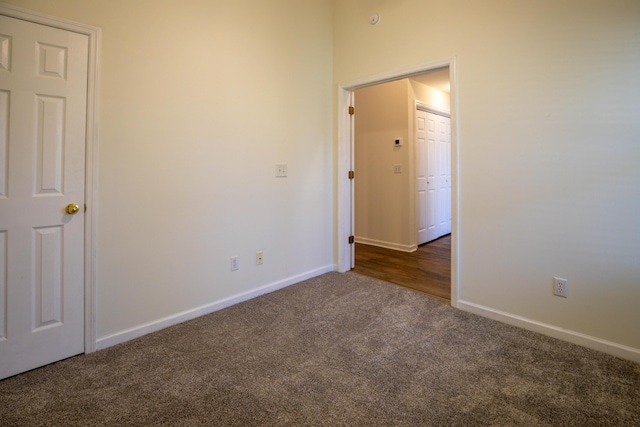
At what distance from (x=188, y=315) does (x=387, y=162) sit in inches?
138

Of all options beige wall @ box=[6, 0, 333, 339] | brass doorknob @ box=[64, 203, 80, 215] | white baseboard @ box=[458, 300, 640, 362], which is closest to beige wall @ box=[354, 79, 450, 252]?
beige wall @ box=[6, 0, 333, 339]

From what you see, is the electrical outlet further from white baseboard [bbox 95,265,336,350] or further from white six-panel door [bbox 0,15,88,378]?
white six-panel door [bbox 0,15,88,378]

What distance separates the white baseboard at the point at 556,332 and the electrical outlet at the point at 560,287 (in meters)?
0.23

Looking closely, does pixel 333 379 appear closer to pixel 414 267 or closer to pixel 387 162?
pixel 414 267

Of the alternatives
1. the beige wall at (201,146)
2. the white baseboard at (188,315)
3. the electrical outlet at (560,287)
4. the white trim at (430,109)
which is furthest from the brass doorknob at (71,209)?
the white trim at (430,109)

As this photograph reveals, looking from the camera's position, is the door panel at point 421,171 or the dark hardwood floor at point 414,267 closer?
the dark hardwood floor at point 414,267

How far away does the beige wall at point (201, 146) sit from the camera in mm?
2082

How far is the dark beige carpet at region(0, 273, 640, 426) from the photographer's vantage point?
1477 millimetres

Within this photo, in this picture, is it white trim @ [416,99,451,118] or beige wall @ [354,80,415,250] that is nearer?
beige wall @ [354,80,415,250]

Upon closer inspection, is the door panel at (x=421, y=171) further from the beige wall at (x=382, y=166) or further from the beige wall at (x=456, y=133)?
the beige wall at (x=456, y=133)

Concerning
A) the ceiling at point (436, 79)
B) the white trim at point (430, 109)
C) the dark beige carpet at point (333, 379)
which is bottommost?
the dark beige carpet at point (333, 379)

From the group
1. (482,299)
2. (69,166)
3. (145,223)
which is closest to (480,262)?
(482,299)

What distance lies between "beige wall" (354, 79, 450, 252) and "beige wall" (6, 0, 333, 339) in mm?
1660

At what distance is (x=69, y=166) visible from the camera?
192cm
